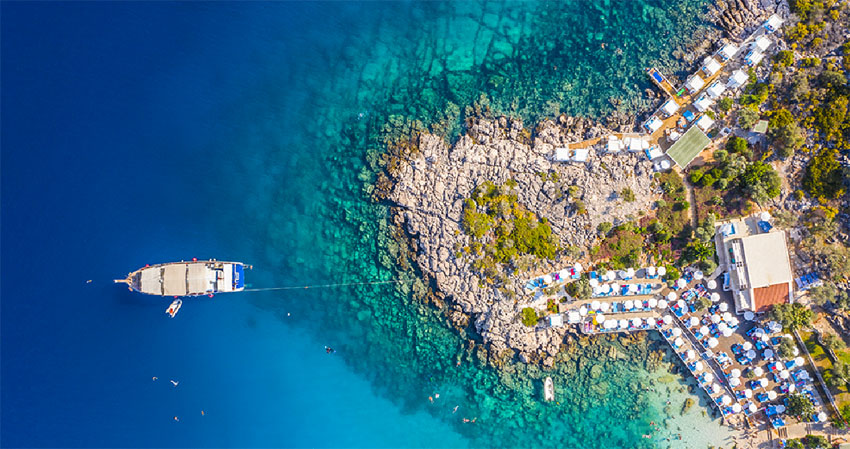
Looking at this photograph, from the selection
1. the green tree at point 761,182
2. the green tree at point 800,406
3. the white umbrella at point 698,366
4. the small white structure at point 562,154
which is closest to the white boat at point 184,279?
the small white structure at point 562,154

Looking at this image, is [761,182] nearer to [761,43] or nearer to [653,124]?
[653,124]

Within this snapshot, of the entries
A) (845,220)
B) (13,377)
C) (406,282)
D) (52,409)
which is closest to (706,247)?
(845,220)

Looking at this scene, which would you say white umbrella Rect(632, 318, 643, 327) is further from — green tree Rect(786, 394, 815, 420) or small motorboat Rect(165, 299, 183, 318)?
small motorboat Rect(165, 299, 183, 318)

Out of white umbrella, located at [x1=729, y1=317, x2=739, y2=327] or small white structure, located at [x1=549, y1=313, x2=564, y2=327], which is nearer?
white umbrella, located at [x1=729, y1=317, x2=739, y2=327]

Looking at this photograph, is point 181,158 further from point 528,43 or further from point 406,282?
point 528,43

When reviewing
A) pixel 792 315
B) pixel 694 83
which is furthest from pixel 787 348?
pixel 694 83

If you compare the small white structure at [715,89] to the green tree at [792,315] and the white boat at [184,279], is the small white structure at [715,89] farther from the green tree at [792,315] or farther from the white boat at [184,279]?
the white boat at [184,279]

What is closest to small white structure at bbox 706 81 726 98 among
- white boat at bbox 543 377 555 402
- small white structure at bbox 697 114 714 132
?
small white structure at bbox 697 114 714 132
